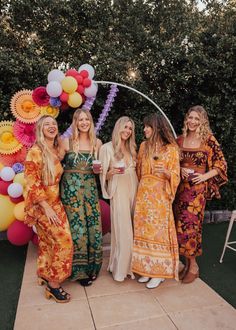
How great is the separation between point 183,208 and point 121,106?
2367mm

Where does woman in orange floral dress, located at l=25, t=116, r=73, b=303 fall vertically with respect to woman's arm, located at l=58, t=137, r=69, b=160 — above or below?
below

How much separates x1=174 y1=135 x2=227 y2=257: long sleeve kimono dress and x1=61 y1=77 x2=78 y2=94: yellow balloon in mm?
1424

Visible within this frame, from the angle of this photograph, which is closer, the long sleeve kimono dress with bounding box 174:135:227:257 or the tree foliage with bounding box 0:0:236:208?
the long sleeve kimono dress with bounding box 174:135:227:257

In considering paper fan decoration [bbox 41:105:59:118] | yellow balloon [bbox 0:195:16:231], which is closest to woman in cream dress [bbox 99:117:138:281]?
paper fan decoration [bbox 41:105:59:118]

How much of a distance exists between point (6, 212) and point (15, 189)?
325 millimetres

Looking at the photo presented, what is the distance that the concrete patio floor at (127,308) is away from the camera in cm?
258

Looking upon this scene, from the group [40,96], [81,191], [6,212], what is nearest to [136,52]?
[40,96]

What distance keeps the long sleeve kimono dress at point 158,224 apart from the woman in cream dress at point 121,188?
0.45 feet

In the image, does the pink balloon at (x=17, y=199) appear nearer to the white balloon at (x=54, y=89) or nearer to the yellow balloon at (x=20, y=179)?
Result: the yellow balloon at (x=20, y=179)

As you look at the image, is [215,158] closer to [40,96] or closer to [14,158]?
[40,96]

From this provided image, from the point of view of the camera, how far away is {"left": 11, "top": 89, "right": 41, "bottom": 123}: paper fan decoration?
3693 mm

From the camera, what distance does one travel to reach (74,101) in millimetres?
3607

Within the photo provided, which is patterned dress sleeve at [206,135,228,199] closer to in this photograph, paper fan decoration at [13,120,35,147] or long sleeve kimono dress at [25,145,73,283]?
long sleeve kimono dress at [25,145,73,283]

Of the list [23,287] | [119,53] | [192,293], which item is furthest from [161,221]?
[119,53]
